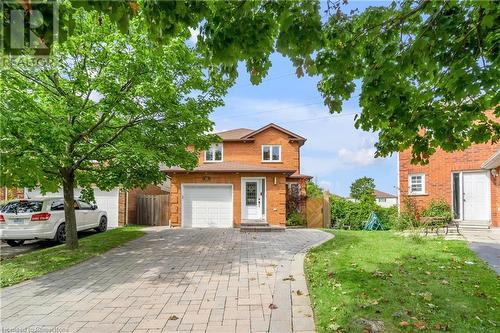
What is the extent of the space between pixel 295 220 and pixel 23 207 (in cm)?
1291

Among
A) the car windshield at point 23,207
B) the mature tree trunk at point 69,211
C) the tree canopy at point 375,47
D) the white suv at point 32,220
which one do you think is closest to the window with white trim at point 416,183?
the tree canopy at point 375,47

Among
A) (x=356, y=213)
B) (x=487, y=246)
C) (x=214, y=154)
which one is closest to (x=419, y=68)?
(x=487, y=246)

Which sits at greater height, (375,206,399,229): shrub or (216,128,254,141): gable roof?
(216,128,254,141): gable roof

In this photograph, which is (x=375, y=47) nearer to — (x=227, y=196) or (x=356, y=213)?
(x=227, y=196)

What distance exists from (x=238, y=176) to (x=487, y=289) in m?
13.8

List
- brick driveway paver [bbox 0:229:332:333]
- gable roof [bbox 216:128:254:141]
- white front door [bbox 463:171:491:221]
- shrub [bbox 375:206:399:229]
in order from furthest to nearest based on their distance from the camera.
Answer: gable roof [bbox 216:128:254:141] < shrub [bbox 375:206:399:229] < white front door [bbox 463:171:491:221] < brick driveway paver [bbox 0:229:332:333]

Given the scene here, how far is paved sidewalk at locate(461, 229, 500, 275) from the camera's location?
26.7 ft

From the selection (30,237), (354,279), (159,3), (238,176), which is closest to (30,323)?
(159,3)

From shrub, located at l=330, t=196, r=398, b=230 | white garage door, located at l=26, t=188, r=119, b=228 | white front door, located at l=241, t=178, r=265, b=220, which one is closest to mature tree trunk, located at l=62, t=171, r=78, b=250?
white front door, located at l=241, t=178, r=265, b=220

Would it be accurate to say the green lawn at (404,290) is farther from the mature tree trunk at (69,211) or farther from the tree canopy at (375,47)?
the mature tree trunk at (69,211)

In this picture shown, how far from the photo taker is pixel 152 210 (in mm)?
21328

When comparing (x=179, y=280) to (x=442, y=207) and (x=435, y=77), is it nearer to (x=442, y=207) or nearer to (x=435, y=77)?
(x=435, y=77)

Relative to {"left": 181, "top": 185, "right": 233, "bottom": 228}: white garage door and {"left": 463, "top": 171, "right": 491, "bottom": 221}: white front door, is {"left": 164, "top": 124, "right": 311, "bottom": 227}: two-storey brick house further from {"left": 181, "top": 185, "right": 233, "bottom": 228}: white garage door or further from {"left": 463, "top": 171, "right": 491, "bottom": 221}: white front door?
{"left": 463, "top": 171, "right": 491, "bottom": 221}: white front door

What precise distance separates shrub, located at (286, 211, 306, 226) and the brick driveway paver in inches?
379
